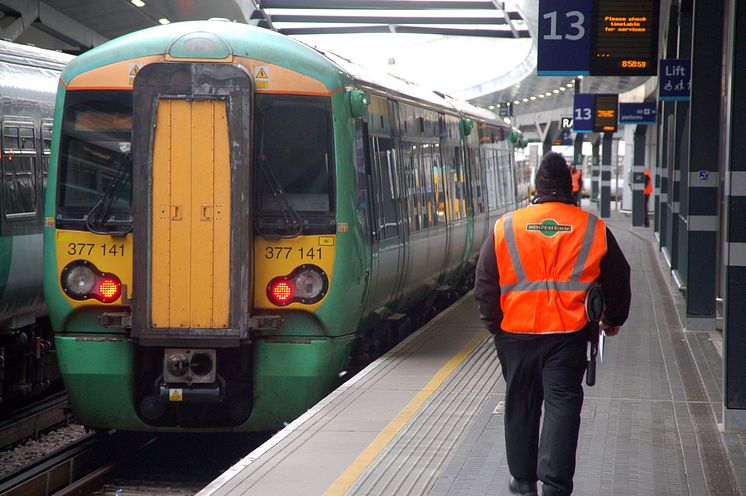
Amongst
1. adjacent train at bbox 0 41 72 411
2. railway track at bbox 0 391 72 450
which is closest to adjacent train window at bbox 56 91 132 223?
adjacent train at bbox 0 41 72 411

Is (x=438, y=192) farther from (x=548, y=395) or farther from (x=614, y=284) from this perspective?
(x=548, y=395)

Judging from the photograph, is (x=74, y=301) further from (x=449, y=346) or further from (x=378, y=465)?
(x=449, y=346)

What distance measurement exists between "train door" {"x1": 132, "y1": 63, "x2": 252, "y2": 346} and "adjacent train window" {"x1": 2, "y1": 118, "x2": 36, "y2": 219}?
2.69 meters

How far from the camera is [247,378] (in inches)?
347

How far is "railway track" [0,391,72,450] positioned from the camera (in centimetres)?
1065

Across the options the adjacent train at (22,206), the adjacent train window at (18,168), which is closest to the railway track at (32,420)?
the adjacent train at (22,206)

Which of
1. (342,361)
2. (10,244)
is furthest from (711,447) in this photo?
(10,244)

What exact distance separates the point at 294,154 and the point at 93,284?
5.49ft

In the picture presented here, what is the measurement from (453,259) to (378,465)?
825 cm

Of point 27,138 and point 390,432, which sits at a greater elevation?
point 27,138

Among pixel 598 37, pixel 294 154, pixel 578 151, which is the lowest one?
pixel 294 154

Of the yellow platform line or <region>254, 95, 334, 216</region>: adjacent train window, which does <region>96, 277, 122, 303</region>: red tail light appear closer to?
<region>254, 95, 334, 216</region>: adjacent train window

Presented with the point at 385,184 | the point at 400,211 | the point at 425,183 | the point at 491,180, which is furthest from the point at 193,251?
the point at 491,180

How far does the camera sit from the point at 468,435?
7.57 meters
